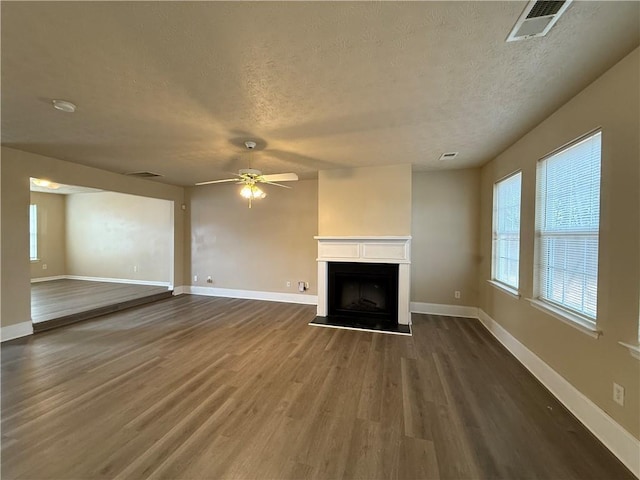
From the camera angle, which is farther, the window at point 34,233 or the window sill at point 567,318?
the window at point 34,233

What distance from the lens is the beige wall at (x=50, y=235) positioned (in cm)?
745

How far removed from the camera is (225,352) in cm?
326

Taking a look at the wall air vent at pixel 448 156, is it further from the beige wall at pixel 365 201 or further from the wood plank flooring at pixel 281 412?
the wood plank flooring at pixel 281 412

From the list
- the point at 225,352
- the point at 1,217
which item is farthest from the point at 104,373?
the point at 1,217

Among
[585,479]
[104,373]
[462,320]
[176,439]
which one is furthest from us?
[462,320]

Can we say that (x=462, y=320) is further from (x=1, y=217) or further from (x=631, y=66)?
(x=1, y=217)

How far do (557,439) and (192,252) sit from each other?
22.6ft

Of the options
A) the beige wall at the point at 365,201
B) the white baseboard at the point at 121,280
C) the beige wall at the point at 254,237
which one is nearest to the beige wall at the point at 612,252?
the beige wall at the point at 365,201

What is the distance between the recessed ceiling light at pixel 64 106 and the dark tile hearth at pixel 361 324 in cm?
392

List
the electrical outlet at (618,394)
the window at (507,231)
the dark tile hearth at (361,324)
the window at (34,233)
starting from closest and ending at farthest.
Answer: the electrical outlet at (618,394) → the window at (507,231) → the dark tile hearth at (361,324) → the window at (34,233)

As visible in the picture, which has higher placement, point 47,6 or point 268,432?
point 47,6

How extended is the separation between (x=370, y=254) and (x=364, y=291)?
2.42 ft

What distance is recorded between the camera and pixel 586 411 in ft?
6.59

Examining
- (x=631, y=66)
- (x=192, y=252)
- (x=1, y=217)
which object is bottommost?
(x=192, y=252)
